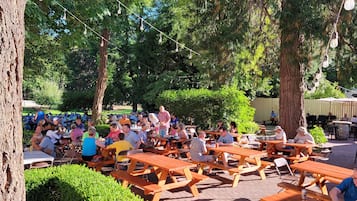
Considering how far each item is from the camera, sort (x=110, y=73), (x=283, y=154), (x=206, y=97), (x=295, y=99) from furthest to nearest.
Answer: (x=110, y=73) → (x=206, y=97) → (x=295, y=99) → (x=283, y=154)

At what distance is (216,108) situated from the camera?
1639 centimetres

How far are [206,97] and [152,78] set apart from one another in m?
10.6

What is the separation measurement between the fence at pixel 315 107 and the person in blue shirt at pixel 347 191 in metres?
22.5

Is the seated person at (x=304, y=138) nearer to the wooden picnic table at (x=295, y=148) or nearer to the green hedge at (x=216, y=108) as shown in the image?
the wooden picnic table at (x=295, y=148)

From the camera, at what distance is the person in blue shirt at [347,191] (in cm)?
456

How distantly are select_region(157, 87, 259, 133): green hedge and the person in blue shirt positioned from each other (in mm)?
11219

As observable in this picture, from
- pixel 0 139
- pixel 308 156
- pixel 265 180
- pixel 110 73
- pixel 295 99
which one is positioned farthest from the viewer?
pixel 110 73

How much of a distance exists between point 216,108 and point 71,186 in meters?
12.1

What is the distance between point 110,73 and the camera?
1162 inches

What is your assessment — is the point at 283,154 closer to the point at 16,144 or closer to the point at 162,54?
the point at 16,144

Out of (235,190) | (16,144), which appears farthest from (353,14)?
(16,144)

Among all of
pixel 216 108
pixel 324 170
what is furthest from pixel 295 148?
pixel 216 108

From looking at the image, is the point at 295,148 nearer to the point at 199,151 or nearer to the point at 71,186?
the point at 199,151

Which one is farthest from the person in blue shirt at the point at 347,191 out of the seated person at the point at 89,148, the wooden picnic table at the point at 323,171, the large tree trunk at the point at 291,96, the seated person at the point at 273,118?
the seated person at the point at 273,118
